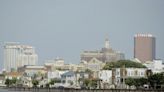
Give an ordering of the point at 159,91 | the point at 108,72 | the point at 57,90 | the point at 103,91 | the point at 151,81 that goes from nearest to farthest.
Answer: the point at 159,91
the point at 103,91
the point at 151,81
the point at 57,90
the point at 108,72

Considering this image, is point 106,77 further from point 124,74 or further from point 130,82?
point 130,82

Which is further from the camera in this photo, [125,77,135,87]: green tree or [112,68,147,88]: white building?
[112,68,147,88]: white building

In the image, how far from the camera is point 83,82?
194 metres

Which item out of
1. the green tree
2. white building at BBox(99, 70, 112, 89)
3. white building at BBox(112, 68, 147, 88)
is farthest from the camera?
white building at BBox(99, 70, 112, 89)

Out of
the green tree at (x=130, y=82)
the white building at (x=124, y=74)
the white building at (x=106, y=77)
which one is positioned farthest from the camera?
the white building at (x=106, y=77)

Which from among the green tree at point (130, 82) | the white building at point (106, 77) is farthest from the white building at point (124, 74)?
the green tree at point (130, 82)

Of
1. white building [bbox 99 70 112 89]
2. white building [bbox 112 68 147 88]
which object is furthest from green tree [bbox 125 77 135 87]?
white building [bbox 99 70 112 89]

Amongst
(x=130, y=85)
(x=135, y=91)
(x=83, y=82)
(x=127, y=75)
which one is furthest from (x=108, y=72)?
(x=135, y=91)

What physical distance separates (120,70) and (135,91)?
5433 cm

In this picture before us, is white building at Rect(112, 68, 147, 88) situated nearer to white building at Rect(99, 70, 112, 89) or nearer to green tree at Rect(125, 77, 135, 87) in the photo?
white building at Rect(99, 70, 112, 89)

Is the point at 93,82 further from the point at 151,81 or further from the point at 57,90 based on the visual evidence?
the point at 151,81

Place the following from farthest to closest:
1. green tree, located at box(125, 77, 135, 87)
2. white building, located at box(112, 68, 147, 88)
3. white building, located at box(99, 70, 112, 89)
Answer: white building, located at box(99, 70, 112, 89), white building, located at box(112, 68, 147, 88), green tree, located at box(125, 77, 135, 87)

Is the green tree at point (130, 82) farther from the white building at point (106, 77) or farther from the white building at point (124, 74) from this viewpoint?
the white building at point (106, 77)

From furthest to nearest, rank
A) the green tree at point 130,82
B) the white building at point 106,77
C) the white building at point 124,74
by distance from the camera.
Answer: the white building at point 106,77, the white building at point 124,74, the green tree at point 130,82
